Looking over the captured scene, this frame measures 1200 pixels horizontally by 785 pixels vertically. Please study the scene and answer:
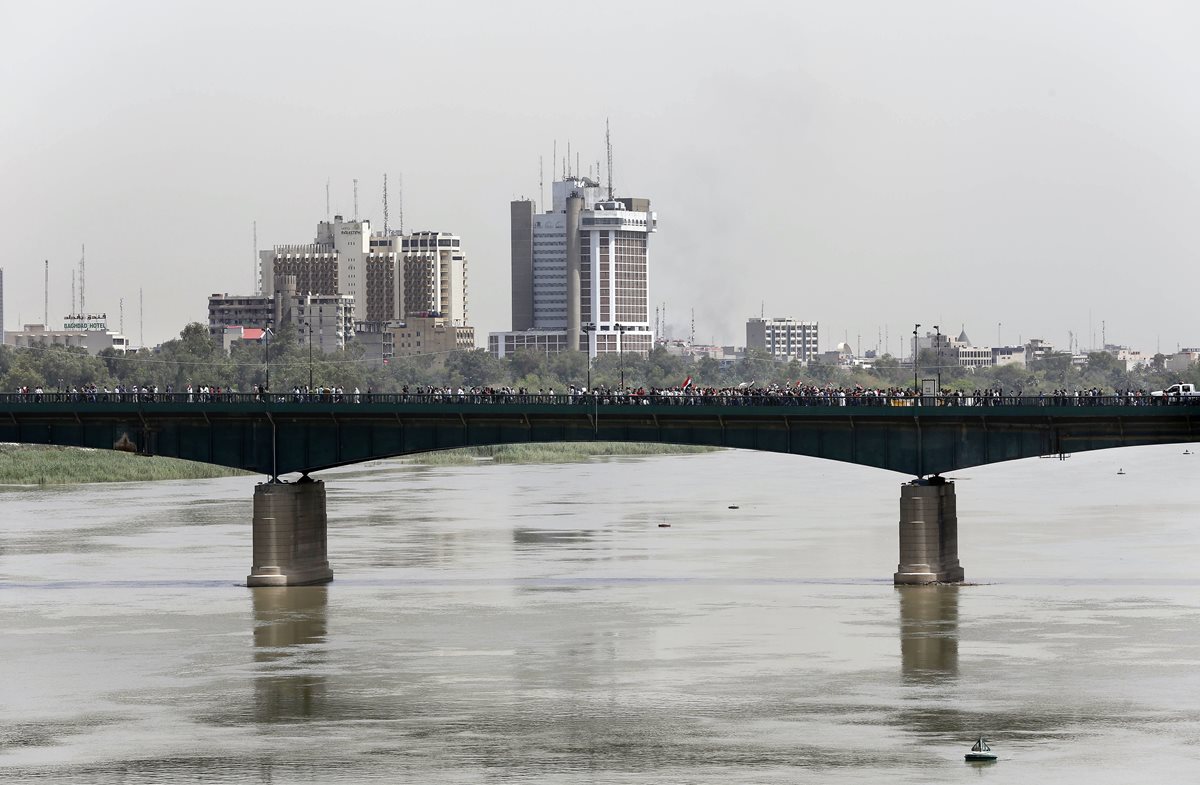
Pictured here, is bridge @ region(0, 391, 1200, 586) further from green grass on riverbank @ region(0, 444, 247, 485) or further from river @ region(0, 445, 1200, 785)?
green grass on riverbank @ region(0, 444, 247, 485)

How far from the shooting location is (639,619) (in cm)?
8788

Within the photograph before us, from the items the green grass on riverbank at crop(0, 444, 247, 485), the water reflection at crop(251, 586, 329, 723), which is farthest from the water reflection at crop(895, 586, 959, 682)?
the green grass on riverbank at crop(0, 444, 247, 485)

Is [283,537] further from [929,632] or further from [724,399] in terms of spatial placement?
[929,632]

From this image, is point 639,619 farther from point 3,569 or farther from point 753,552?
point 3,569

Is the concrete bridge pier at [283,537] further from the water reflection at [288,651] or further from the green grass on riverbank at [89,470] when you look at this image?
the green grass on riverbank at [89,470]

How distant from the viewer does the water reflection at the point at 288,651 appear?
68500mm

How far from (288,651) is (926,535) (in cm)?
3216

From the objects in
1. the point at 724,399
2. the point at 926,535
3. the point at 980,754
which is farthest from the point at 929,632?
the point at 980,754

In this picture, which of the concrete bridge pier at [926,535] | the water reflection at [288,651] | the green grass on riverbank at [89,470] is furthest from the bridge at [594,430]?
the green grass on riverbank at [89,470]

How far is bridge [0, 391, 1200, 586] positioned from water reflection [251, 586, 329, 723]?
419 cm

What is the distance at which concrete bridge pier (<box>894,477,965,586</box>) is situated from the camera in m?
95.4

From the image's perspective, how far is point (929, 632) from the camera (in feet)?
270

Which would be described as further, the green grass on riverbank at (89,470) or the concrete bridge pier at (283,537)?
the green grass on riverbank at (89,470)

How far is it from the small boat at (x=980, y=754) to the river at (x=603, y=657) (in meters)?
0.80
